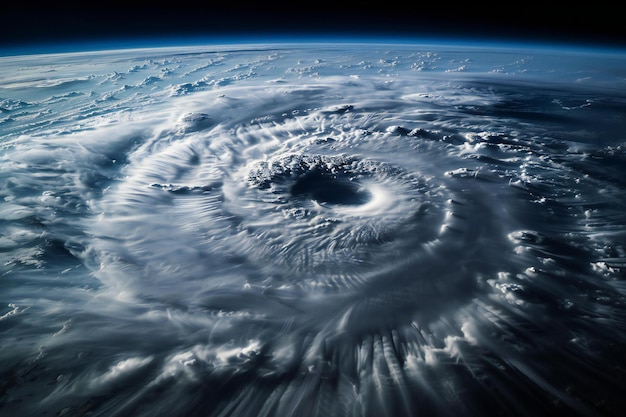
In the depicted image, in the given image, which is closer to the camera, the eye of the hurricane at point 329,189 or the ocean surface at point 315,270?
the ocean surface at point 315,270

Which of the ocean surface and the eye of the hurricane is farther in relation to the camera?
→ the eye of the hurricane

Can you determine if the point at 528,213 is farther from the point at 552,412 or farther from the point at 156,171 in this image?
the point at 156,171

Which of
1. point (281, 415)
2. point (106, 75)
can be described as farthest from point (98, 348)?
point (106, 75)

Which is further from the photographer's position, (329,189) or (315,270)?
(329,189)
